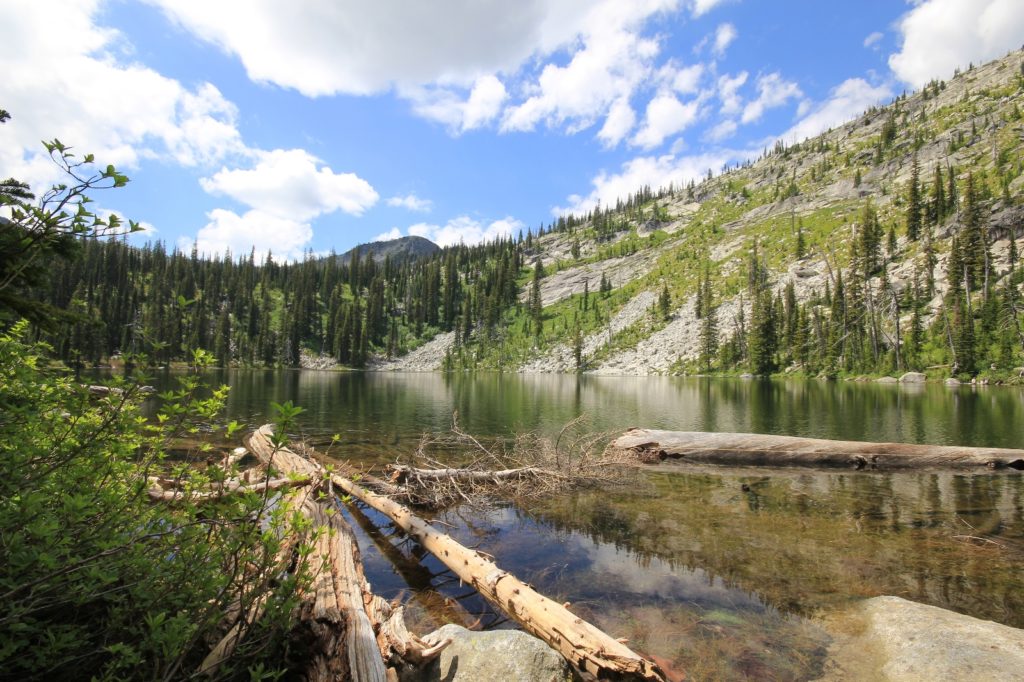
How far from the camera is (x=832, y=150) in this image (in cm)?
18388

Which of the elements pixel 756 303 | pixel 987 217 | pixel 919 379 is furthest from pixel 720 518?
pixel 987 217

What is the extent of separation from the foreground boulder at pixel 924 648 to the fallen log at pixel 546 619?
10.1ft

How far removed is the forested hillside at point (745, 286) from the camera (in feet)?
249

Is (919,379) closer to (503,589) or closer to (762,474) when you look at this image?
(762,474)

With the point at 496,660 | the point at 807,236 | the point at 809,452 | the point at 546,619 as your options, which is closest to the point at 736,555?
the point at 546,619

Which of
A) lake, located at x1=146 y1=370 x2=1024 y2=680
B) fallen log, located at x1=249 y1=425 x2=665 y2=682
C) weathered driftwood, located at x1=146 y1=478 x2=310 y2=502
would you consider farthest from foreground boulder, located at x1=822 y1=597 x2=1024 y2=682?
weathered driftwood, located at x1=146 y1=478 x2=310 y2=502

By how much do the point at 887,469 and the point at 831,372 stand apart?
75112 mm

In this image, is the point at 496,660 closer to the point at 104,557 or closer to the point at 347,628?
the point at 347,628

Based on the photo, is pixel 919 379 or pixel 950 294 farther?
pixel 950 294

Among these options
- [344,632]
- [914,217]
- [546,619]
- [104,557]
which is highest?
[914,217]

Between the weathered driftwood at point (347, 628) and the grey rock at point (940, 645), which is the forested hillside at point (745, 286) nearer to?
the weathered driftwood at point (347, 628)

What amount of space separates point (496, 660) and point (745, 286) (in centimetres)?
13153

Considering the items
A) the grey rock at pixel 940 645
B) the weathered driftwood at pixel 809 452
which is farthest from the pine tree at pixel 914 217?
the grey rock at pixel 940 645

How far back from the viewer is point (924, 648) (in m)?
6.18
